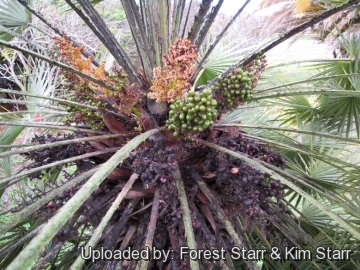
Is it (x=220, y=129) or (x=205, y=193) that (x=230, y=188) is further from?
(x=220, y=129)

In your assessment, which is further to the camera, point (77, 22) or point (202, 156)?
point (77, 22)

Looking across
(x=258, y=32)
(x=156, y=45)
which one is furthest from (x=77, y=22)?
(x=156, y=45)

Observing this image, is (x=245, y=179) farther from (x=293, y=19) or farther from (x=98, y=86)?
(x=293, y=19)

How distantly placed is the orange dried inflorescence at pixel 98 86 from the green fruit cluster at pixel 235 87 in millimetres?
310

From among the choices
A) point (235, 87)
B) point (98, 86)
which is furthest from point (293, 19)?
point (98, 86)

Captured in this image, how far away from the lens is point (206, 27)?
1256 millimetres

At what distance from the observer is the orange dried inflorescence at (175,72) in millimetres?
1058

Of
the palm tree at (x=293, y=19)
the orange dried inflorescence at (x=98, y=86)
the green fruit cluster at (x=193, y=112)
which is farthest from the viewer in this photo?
the palm tree at (x=293, y=19)

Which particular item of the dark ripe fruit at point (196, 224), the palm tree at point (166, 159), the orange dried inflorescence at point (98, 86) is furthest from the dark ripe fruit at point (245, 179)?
the orange dried inflorescence at point (98, 86)

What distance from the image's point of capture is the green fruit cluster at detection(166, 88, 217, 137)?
3.32ft

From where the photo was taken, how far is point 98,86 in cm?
120

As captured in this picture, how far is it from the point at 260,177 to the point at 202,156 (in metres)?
0.25

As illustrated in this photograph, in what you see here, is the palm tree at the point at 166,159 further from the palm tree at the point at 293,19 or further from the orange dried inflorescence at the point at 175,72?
the palm tree at the point at 293,19

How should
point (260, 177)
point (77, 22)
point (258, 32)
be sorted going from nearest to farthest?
point (260, 177), point (77, 22), point (258, 32)
